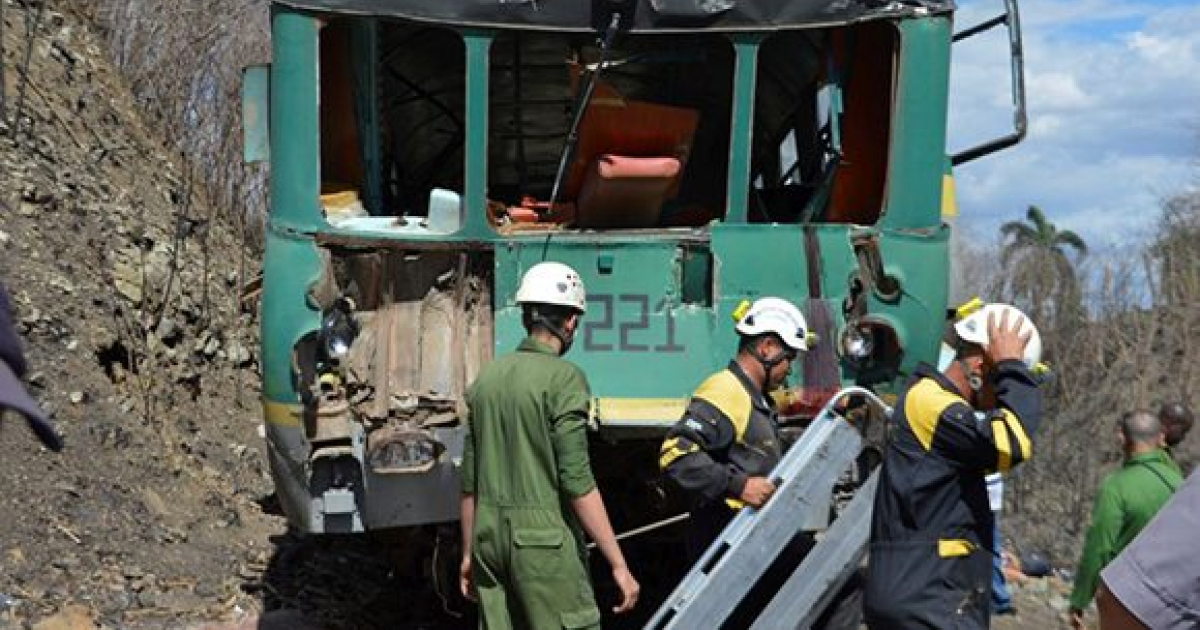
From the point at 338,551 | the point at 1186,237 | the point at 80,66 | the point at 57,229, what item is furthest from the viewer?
the point at 1186,237

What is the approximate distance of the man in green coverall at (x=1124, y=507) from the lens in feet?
22.1

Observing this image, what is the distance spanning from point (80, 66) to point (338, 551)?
6374 millimetres

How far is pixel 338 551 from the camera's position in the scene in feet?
35.3

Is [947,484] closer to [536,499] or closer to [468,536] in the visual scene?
[536,499]

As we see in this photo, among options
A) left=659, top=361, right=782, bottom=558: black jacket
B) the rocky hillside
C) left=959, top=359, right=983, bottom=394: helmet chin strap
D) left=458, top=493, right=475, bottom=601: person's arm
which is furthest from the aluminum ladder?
the rocky hillside

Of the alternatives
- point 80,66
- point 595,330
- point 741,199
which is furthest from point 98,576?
point 80,66

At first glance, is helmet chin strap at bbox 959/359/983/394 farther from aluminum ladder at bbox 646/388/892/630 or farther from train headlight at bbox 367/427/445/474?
train headlight at bbox 367/427/445/474

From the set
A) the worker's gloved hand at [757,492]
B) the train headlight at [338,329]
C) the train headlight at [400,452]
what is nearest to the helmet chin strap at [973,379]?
the worker's gloved hand at [757,492]

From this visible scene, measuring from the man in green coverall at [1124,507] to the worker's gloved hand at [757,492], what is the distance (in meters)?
1.58

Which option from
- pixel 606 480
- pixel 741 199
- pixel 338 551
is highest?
pixel 741 199

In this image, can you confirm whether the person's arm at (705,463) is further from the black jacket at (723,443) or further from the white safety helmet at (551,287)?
the white safety helmet at (551,287)

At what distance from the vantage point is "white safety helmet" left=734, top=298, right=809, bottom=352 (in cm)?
613

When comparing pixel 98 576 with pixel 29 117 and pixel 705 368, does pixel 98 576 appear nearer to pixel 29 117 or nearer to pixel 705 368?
pixel 705 368

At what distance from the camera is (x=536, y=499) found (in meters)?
5.58
